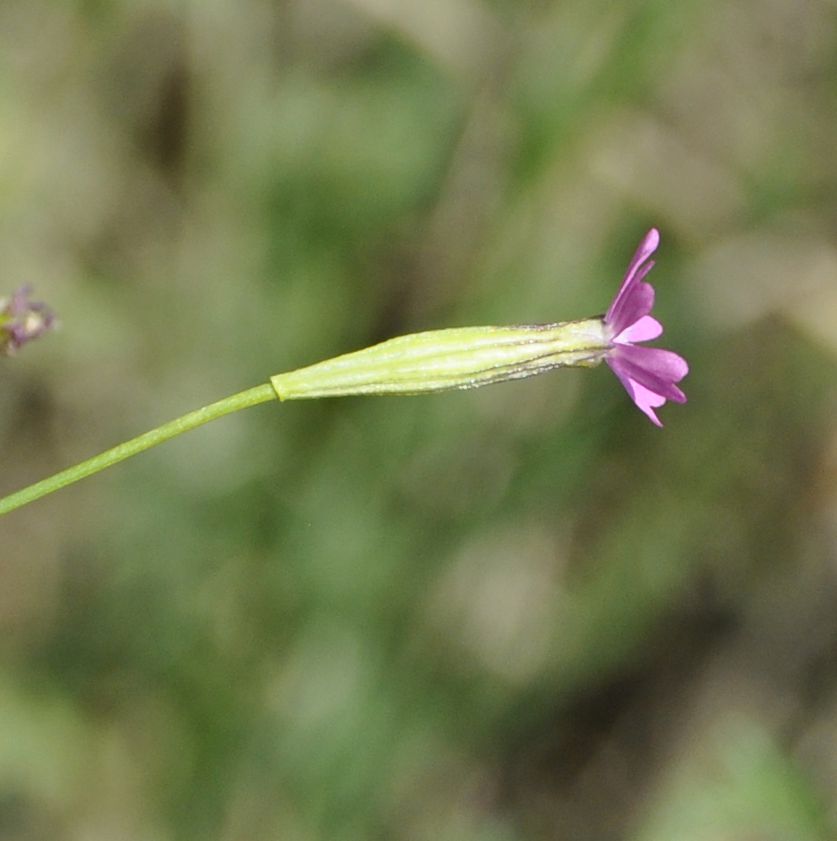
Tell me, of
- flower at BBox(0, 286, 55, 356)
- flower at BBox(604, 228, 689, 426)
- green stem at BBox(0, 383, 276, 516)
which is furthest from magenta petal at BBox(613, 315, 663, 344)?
flower at BBox(0, 286, 55, 356)

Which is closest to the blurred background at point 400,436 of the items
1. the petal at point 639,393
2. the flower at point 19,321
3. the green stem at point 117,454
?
the flower at point 19,321

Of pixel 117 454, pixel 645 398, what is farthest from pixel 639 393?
pixel 117 454

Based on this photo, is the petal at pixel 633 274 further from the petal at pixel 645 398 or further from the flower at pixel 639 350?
the petal at pixel 645 398

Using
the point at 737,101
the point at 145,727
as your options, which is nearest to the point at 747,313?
the point at 737,101

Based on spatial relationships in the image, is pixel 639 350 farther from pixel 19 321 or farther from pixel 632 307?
pixel 19 321

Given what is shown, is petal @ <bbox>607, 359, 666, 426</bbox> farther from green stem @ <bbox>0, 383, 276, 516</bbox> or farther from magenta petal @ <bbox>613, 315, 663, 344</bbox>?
green stem @ <bbox>0, 383, 276, 516</bbox>

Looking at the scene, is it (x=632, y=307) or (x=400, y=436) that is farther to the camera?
(x=400, y=436)
